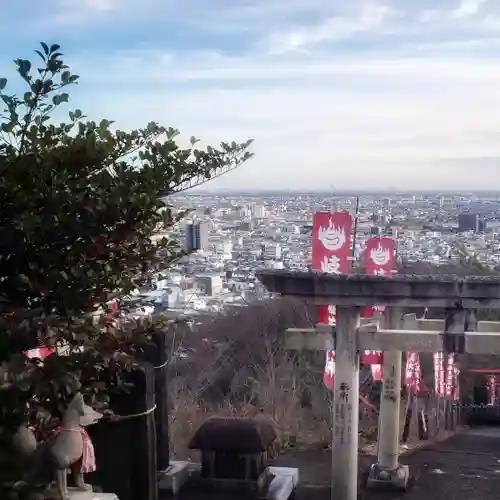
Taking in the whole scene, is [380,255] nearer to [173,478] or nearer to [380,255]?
[380,255]

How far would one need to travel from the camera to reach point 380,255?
34.3 feet

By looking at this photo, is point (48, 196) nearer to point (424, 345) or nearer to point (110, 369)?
point (110, 369)

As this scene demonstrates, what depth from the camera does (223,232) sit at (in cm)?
2628

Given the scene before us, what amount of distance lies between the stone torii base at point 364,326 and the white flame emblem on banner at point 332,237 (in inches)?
24.7

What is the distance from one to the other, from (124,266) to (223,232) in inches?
877

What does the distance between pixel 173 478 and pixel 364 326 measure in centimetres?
338

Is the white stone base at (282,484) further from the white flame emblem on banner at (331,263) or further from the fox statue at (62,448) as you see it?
the fox statue at (62,448)

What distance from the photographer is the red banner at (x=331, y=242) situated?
9.37 m

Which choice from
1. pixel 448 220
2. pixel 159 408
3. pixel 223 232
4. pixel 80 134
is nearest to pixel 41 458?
pixel 80 134

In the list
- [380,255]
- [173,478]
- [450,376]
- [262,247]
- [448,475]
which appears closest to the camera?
[173,478]

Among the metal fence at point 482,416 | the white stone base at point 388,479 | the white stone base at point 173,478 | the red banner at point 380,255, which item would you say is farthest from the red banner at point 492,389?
the white stone base at point 173,478

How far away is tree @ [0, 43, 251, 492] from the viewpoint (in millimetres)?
3246

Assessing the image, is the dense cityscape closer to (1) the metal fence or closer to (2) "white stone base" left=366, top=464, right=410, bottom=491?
(1) the metal fence

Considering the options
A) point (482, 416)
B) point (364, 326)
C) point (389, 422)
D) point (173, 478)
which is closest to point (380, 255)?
point (364, 326)
